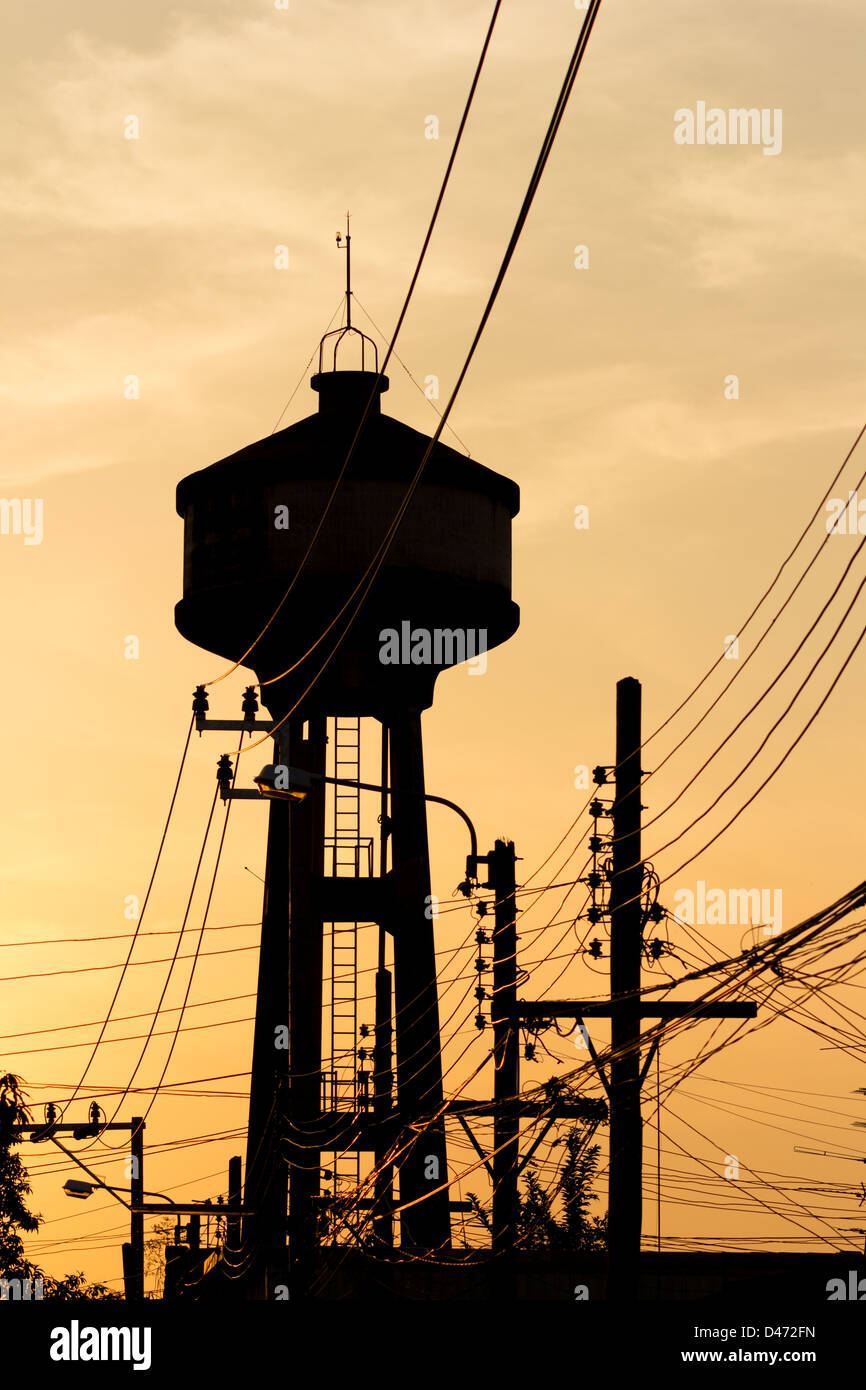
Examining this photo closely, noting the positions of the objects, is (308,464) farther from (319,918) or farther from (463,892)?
(463,892)

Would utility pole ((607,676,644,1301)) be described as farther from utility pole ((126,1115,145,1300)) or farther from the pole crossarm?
utility pole ((126,1115,145,1300))

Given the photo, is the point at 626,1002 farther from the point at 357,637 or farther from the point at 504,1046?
the point at 357,637

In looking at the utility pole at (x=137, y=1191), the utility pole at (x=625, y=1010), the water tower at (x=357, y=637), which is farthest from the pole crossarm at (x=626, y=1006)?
the utility pole at (x=137, y=1191)

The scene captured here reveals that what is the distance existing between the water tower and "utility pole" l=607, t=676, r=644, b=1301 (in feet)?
33.3

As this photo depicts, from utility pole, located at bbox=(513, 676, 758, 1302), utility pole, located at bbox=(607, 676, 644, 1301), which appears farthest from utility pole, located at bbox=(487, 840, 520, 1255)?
utility pole, located at bbox=(607, 676, 644, 1301)

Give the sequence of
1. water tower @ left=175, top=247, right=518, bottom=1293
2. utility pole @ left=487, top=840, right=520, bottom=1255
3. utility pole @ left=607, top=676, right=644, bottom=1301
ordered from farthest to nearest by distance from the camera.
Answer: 1. water tower @ left=175, top=247, right=518, bottom=1293
2. utility pole @ left=487, top=840, right=520, bottom=1255
3. utility pole @ left=607, top=676, right=644, bottom=1301

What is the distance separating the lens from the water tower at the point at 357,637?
34.0 m

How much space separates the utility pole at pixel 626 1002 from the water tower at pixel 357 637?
10144mm

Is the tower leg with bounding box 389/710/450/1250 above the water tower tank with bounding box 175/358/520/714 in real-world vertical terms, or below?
below

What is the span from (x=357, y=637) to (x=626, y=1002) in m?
13.8

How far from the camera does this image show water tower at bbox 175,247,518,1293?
33969 millimetres

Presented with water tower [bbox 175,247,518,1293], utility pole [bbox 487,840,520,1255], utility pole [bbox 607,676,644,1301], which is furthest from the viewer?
water tower [bbox 175,247,518,1293]

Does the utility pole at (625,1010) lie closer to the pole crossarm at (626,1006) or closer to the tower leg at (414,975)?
the pole crossarm at (626,1006)
